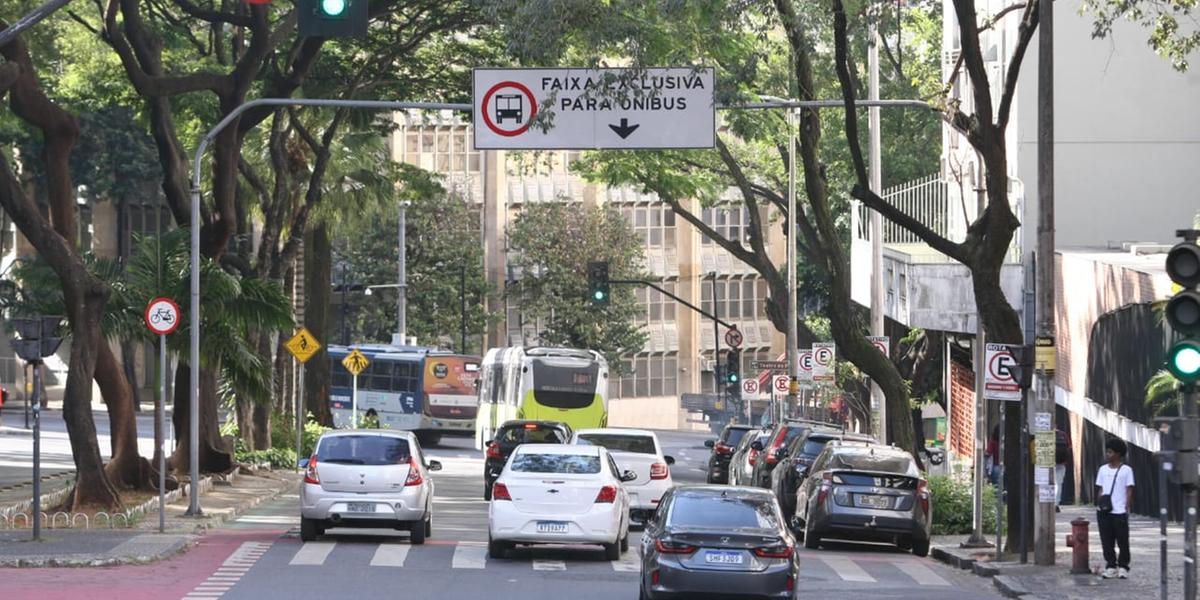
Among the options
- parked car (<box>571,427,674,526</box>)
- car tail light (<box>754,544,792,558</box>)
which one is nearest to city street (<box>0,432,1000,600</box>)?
car tail light (<box>754,544,792,558</box>)

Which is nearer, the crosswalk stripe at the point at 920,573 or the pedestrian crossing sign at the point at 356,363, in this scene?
the crosswalk stripe at the point at 920,573

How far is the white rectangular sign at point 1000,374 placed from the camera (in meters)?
24.0

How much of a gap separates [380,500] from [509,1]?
6775mm

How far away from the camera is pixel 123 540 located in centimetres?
2438

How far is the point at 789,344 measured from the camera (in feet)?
166

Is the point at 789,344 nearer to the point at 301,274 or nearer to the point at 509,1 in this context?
the point at 301,274

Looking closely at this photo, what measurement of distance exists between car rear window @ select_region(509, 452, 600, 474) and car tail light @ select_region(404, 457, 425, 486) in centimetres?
188

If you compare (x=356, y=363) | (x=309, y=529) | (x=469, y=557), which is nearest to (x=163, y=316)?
(x=309, y=529)

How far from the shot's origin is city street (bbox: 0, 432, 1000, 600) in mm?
19609

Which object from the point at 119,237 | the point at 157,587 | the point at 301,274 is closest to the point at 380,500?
the point at 157,587

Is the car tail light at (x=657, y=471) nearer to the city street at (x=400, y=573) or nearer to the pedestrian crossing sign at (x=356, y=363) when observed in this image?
the city street at (x=400, y=573)

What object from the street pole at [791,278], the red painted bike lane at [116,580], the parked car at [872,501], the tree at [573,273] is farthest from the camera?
the tree at [573,273]

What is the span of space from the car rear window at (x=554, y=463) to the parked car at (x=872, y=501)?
3.78 meters

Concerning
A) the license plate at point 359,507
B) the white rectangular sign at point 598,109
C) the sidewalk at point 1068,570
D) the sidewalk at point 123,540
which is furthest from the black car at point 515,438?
the license plate at point 359,507
